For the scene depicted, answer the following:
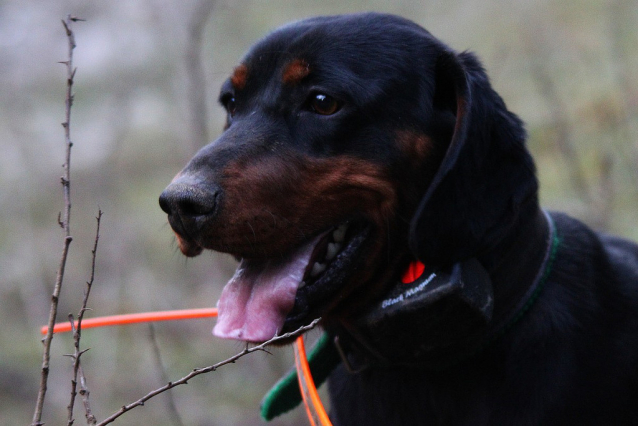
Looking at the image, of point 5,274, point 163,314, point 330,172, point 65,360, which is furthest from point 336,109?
point 5,274

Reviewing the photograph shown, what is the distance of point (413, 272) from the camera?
248 centimetres

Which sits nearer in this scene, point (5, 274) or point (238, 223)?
point (238, 223)

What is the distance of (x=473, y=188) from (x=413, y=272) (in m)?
0.37

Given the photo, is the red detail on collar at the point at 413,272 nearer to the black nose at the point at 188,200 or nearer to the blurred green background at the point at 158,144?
the black nose at the point at 188,200

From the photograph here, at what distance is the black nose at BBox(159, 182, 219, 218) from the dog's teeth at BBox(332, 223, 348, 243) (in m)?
0.49

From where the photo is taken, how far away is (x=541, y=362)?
7.61 ft

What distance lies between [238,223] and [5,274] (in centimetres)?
754

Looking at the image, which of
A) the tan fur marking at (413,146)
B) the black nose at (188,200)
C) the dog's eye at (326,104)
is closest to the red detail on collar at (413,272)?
the tan fur marking at (413,146)

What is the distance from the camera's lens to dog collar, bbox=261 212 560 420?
87.6 inches

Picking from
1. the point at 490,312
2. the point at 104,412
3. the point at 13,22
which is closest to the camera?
the point at 490,312

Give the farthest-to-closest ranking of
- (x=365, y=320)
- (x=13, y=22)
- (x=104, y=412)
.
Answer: (x=13, y=22) → (x=104, y=412) → (x=365, y=320)

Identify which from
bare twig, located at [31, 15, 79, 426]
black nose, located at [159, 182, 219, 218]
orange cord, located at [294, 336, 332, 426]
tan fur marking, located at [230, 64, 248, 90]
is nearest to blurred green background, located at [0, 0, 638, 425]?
tan fur marking, located at [230, 64, 248, 90]

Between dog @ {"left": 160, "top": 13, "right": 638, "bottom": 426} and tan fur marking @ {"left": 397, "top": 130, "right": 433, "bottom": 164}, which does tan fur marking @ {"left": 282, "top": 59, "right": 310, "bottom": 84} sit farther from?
tan fur marking @ {"left": 397, "top": 130, "right": 433, "bottom": 164}

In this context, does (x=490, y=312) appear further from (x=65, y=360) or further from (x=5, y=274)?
(x=5, y=274)
